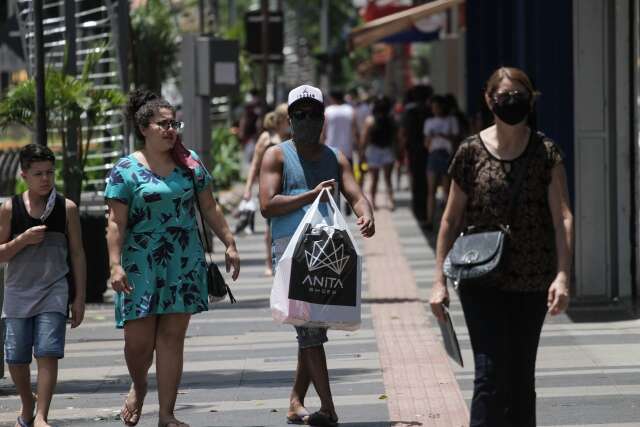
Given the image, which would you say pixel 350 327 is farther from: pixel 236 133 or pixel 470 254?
pixel 236 133

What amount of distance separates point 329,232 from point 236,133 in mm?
24135

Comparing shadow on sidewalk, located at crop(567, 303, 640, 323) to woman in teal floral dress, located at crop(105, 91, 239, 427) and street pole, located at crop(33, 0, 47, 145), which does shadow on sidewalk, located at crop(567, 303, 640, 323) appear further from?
woman in teal floral dress, located at crop(105, 91, 239, 427)

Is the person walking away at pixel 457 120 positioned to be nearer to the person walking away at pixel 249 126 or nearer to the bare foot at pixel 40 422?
the person walking away at pixel 249 126

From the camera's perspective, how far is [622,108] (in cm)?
1252

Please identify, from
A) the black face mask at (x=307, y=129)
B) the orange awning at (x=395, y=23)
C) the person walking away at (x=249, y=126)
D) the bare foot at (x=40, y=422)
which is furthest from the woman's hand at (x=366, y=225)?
the person walking away at (x=249, y=126)

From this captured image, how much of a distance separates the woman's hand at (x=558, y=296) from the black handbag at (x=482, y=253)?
0.73ft

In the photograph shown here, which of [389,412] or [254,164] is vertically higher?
[254,164]

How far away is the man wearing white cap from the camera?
796 centimetres

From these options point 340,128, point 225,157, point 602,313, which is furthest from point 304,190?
point 225,157

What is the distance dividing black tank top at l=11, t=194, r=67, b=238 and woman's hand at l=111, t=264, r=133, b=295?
20.8 inches

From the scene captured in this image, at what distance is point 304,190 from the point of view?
8.06 metres

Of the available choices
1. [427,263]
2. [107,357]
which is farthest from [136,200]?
[427,263]

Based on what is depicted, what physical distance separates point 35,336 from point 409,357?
311 centimetres

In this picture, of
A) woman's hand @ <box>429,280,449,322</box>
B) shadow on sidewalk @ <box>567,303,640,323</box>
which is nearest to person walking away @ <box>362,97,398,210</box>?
shadow on sidewalk @ <box>567,303,640,323</box>
